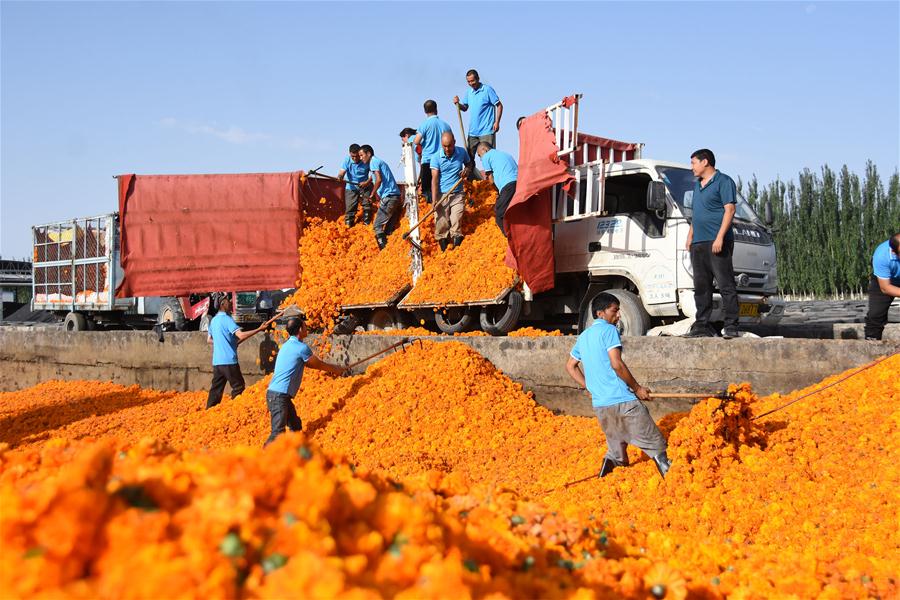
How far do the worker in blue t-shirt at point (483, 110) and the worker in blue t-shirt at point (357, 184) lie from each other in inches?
86.4

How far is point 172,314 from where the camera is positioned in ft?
60.7

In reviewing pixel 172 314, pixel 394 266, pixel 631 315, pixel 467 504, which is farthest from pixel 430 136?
pixel 172 314

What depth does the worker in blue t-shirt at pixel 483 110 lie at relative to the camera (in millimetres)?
11945

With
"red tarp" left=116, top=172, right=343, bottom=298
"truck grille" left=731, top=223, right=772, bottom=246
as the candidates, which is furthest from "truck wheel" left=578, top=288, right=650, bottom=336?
"red tarp" left=116, top=172, right=343, bottom=298

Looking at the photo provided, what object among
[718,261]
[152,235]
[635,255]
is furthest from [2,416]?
[718,261]

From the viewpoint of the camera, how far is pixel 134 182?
1316cm

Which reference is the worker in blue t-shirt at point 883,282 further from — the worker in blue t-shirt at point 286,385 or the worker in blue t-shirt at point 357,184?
the worker in blue t-shirt at point 357,184

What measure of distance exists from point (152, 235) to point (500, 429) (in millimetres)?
8413

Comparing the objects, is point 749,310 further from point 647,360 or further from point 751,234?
point 647,360

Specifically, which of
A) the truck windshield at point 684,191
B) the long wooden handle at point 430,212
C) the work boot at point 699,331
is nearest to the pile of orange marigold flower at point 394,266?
the long wooden handle at point 430,212

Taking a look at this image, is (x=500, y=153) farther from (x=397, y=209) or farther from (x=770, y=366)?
(x=770, y=366)

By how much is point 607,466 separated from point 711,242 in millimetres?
3184

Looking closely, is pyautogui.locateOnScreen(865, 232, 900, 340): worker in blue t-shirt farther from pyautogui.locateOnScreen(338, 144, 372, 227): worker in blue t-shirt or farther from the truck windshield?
pyautogui.locateOnScreen(338, 144, 372, 227): worker in blue t-shirt

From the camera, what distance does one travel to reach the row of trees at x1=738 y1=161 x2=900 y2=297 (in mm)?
31672
